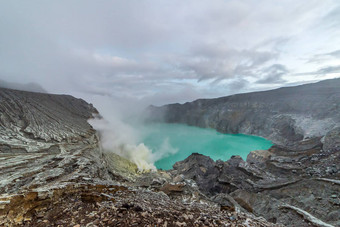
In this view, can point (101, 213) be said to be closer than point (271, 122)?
Yes

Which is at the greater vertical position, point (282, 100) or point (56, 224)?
point (282, 100)

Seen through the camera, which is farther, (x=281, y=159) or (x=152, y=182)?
(x=281, y=159)

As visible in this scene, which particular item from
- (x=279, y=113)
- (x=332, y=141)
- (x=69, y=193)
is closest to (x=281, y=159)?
(x=332, y=141)

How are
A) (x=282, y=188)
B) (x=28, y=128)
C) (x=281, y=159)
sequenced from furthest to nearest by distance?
(x=281, y=159) → (x=28, y=128) → (x=282, y=188)

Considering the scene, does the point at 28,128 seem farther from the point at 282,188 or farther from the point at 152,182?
the point at 282,188

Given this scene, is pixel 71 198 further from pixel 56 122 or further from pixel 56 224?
pixel 56 122

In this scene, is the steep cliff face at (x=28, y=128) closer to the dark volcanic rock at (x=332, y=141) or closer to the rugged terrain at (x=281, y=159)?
the rugged terrain at (x=281, y=159)

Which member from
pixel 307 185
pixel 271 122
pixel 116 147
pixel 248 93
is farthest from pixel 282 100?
pixel 116 147
